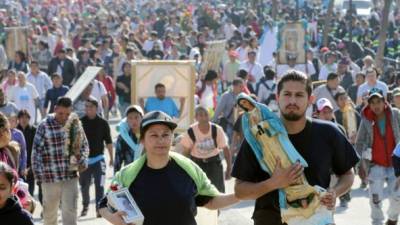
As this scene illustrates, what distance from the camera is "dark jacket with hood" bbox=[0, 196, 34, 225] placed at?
6.14m

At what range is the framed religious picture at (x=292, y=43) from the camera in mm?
22312

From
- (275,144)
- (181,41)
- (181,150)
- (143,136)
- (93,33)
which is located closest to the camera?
(275,144)

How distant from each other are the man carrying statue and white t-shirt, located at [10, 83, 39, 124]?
13.4m

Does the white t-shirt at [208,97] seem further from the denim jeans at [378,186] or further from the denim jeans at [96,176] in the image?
the denim jeans at [378,186]

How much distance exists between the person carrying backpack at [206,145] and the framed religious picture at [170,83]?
4175mm

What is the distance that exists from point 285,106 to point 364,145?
23.3 feet

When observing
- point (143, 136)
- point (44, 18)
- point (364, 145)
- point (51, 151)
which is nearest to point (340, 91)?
point (364, 145)

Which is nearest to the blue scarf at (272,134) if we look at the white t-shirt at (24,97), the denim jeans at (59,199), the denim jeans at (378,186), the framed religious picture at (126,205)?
the framed religious picture at (126,205)

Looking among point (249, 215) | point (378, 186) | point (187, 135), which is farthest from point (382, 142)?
point (187, 135)

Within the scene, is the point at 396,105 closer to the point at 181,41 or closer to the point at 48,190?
the point at 48,190

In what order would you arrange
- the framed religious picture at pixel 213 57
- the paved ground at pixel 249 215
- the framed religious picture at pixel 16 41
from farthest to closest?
the framed religious picture at pixel 16 41, the framed religious picture at pixel 213 57, the paved ground at pixel 249 215

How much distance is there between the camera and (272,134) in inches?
231

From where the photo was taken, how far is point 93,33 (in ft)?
115

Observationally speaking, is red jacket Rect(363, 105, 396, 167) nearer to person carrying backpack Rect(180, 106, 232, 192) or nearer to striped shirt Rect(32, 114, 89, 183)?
person carrying backpack Rect(180, 106, 232, 192)
